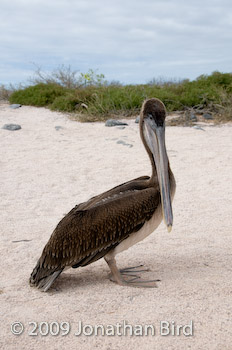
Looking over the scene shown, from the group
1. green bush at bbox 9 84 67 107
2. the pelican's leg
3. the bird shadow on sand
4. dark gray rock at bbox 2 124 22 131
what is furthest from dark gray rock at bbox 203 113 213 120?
the pelican's leg

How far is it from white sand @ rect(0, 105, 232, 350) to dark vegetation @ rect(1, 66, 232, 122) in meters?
2.34

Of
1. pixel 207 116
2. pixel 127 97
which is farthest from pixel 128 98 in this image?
pixel 207 116

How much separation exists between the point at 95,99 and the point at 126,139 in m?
4.04

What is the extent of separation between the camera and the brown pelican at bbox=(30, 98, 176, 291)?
316 cm

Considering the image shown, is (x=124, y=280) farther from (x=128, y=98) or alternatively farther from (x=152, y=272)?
(x=128, y=98)

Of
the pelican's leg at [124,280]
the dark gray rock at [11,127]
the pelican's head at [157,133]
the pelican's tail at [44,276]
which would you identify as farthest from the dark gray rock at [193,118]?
the pelican's tail at [44,276]

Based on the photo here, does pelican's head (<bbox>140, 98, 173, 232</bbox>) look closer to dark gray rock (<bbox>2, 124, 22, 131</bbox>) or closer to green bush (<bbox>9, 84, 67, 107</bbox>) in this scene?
dark gray rock (<bbox>2, 124, 22, 131</bbox>)

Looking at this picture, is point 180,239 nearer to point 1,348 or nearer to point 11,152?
point 1,348

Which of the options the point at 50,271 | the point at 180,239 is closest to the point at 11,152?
the point at 180,239

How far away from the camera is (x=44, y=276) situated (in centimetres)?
328

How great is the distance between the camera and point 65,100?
13242mm

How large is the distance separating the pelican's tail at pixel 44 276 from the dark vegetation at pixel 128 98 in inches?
332

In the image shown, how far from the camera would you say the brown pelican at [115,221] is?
124 inches

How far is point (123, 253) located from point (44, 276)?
3.57ft
